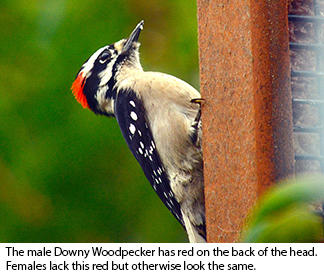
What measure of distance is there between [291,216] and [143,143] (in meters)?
2.34

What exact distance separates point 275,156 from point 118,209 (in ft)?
5.97

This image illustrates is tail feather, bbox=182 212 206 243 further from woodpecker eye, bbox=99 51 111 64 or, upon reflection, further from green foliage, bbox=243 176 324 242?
green foliage, bbox=243 176 324 242

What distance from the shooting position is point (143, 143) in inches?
123

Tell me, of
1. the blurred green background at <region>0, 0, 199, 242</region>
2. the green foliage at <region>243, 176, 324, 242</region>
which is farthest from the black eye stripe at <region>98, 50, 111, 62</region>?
the green foliage at <region>243, 176, 324, 242</region>

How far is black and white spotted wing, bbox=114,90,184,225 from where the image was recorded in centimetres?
310

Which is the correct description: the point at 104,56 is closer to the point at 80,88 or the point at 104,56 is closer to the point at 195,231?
the point at 80,88

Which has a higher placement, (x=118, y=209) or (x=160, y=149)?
(x=160, y=149)

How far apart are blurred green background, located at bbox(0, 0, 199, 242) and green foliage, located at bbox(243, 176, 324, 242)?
2.83m
